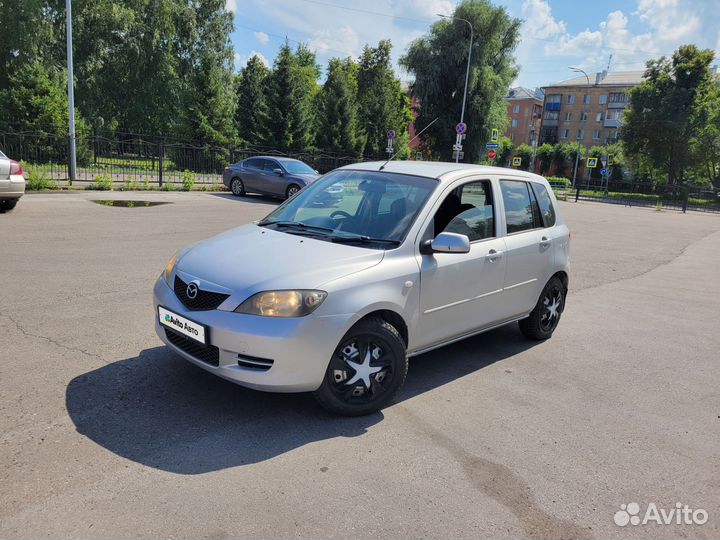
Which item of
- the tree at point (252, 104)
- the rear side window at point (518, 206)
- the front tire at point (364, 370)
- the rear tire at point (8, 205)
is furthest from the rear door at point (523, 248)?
the tree at point (252, 104)

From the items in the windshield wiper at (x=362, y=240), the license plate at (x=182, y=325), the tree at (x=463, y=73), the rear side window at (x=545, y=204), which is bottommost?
the license plate at (x=182, y=325)

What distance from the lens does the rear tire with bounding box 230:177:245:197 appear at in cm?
1925

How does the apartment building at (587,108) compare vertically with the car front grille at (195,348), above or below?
above

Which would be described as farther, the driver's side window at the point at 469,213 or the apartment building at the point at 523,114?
the apartment building at the point at 523,114

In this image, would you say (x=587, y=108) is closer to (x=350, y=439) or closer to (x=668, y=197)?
(x=668, y=197)

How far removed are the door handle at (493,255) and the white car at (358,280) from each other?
A: 17mm

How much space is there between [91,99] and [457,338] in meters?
40.0

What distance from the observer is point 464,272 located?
4141 mm

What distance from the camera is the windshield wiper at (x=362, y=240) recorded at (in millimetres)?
3805

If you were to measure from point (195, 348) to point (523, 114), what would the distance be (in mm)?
104351

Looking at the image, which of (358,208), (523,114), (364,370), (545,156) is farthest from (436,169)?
(523,114)

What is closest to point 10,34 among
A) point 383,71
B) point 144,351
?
point 383,71

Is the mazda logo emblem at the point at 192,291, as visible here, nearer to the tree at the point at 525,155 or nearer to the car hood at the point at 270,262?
the car hood at the point at 270,262

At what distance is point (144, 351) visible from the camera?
4.44m
